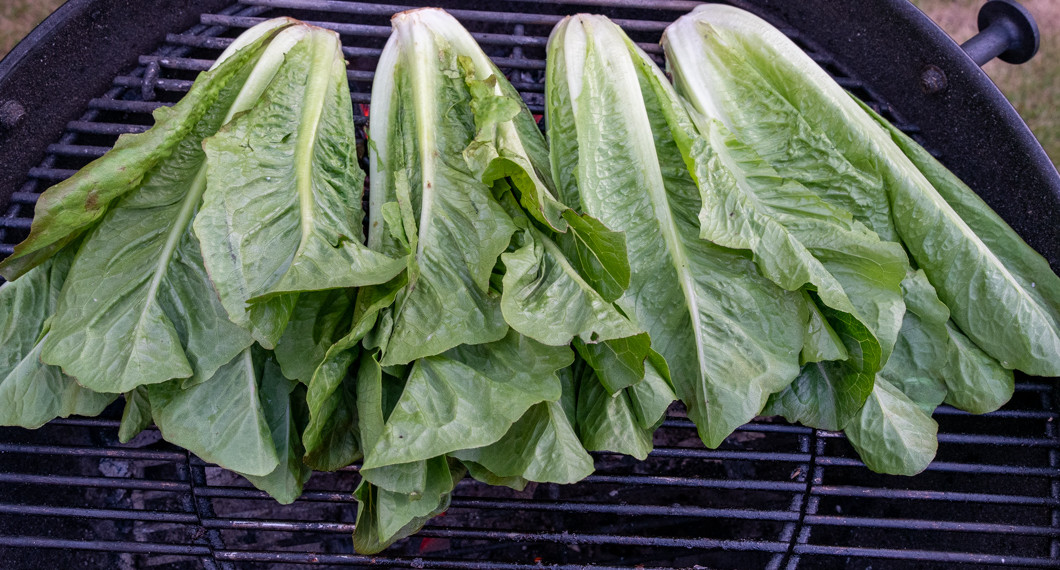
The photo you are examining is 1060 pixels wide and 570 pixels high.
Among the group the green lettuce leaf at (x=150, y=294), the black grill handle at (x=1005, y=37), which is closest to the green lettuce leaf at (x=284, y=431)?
the green lettuce leaf at (x=150, y=294)

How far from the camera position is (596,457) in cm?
212

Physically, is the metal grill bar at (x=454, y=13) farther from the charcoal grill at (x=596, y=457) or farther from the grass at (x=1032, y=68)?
the grass at (x=1032, y=68)

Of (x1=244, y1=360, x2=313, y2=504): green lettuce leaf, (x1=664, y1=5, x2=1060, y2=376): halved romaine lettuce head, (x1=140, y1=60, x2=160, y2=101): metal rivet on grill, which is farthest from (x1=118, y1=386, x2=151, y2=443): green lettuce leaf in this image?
(x1=664, y1=5, x2=1060, y2=376): halved romaine lettuce head

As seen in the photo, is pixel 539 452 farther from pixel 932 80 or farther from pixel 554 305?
pixel 932 80

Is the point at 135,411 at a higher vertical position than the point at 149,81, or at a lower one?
lower

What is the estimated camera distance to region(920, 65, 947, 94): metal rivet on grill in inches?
77.2

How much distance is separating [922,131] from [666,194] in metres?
1.00

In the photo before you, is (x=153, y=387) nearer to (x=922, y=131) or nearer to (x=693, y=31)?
(x=693, y=31)

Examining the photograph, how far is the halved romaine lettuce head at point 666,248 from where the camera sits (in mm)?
1485

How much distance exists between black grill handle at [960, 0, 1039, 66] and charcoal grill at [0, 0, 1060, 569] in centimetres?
1

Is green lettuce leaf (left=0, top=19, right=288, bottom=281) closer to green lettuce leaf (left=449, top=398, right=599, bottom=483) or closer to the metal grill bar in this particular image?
the metal grill bar

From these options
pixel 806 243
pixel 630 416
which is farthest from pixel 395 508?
pixel 806 243

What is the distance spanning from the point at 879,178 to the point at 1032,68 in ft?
8.31

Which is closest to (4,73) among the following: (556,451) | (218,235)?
(218,235)
